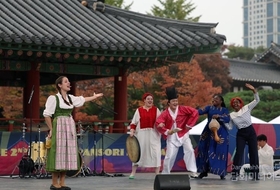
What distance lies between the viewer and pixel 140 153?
15.1m

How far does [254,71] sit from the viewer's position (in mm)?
58969

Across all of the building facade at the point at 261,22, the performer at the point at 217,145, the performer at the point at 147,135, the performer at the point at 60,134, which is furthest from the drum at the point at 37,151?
the building facade at the point at 261,22

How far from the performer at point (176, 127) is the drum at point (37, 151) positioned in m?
2.98

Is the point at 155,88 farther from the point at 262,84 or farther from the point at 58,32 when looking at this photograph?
the point at 262,84

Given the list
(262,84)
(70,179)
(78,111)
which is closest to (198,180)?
(70,179)

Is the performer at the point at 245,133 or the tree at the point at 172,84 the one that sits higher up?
the tree at the point at 172,84

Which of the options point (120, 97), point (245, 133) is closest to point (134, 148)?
point (245, 133)

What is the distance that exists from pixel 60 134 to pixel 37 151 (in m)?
4.54

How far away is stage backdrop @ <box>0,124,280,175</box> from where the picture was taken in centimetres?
1686

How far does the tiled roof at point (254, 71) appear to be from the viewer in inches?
2232

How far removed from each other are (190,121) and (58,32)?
15.1ft

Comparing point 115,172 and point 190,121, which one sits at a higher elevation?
point 190,121

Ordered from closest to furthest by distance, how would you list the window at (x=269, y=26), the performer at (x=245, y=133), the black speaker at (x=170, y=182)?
the black speaker at (x=170, y=182) < the performer at (x=245, y=133) < the window at (x=269, y=26)

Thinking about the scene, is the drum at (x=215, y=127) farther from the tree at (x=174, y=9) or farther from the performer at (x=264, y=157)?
the tree at (x=174, y=9)
